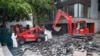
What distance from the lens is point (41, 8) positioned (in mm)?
35594

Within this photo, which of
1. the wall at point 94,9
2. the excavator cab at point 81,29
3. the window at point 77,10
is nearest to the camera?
the excavator cab at point 81,29

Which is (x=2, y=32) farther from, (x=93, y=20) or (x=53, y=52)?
(x=93, y=20)

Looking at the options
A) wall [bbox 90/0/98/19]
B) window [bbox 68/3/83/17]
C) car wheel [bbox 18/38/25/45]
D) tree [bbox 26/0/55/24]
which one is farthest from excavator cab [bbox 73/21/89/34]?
wall [bbox 90/0/98/19]

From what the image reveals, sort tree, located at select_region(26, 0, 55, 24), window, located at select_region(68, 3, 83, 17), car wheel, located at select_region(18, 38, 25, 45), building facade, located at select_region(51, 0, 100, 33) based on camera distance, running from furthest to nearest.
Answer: building facade, located at select_region(51, 0, 100, 33) → window, located at select_region(68, 3, 83, 17) → tree, located at select_region(26, 0, 55, 24) → car wheel, located at select_region(18, 38, 25, 45)

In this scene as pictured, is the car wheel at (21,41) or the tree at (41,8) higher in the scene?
the tree at (41,8)

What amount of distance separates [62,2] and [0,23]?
16.0m

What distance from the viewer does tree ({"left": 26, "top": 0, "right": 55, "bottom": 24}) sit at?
3416cm

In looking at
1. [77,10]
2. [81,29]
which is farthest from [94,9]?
[81,29]

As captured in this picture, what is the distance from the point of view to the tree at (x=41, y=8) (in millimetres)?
34156

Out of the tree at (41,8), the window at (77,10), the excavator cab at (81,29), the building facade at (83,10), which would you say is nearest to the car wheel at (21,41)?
the excavator cab at (81,29)

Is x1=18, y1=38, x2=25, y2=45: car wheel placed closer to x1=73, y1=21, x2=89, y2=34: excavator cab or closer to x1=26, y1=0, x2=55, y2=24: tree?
x1=73, y1=21, x2=89, y2=34: excavator cab

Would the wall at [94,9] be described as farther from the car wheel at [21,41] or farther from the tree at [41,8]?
the car wheel at [21,41]

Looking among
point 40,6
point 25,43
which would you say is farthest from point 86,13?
point 25,43

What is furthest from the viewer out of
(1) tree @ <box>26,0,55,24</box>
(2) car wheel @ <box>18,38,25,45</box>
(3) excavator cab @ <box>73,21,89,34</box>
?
(1) tree @ <box>26,0,55,24</box>
